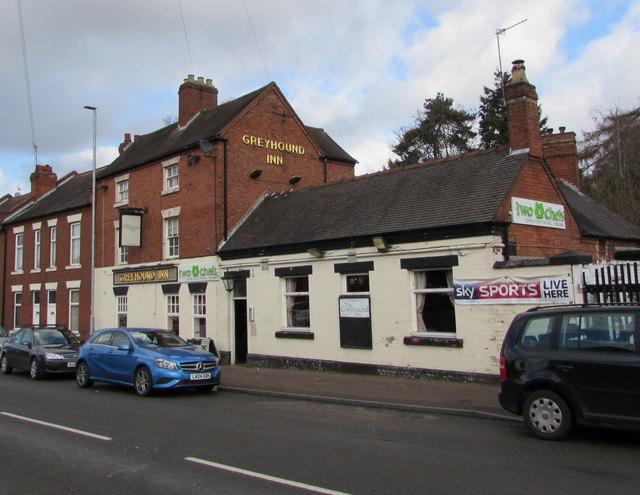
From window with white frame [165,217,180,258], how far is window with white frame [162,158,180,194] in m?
1.13

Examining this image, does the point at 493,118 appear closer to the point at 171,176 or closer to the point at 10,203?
the point at 171,176

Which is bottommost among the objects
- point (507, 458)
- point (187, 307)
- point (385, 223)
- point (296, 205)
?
point (507, 458)

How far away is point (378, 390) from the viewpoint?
12.0 m

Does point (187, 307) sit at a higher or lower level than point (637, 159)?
lower

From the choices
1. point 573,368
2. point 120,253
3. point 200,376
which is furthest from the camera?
point 120,253

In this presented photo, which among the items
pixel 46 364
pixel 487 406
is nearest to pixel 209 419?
pixel 487 406

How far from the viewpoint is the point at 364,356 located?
1441 centimetres

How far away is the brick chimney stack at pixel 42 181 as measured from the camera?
33125 millimetres

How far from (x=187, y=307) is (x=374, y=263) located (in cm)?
856

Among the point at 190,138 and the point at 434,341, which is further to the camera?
the point at 190,138

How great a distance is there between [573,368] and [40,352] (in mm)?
14851

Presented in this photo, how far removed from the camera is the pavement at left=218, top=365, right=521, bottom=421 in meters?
9.88

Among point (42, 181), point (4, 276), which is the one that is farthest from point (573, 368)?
point (42, 181)

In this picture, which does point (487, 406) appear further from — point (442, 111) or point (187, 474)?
point (442, 111)
